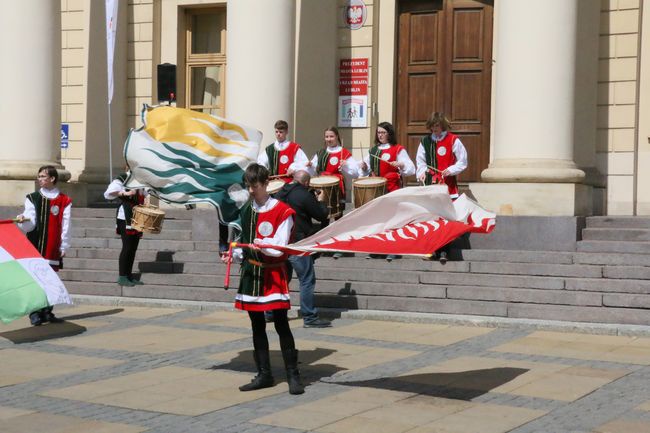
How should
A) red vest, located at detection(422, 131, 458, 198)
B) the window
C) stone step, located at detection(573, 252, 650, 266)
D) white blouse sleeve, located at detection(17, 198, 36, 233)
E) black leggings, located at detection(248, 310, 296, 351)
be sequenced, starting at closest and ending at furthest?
1. black leggings, located at detection(248, 310, 296, 351)
2. white blouse sleeve, located at detection(17, 198, 36, 233)
3. stone step, located at detection(573, 252, 650, 266)
4. red vest, located at detection(422, 131, 458, 198)
5. the window

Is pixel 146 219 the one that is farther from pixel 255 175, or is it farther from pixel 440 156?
pixel 255 175

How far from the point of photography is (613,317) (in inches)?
506

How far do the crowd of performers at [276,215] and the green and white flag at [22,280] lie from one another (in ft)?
3.03

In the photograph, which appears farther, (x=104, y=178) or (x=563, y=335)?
(x=104, y=178)

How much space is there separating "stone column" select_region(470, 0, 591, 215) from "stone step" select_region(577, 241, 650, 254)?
76 cm

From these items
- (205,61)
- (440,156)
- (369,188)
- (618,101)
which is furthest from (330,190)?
(205,61)

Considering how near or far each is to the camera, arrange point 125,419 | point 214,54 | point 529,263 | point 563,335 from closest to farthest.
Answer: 1. point 125,419
2. point 563,335
3. point 529,263
4. point 214,54

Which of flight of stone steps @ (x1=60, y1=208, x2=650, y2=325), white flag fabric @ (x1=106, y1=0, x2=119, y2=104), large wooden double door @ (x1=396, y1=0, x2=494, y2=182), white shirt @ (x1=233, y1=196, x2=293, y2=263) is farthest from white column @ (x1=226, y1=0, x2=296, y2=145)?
white shirt @ (x1=233, y1=196, x2=293, y2=263)

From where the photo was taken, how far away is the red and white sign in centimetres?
2058

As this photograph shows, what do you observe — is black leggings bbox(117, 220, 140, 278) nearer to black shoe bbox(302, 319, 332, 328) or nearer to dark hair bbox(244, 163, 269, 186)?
black shoe bbox(302, 319, 332, 328)

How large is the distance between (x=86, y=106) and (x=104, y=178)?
1.48m

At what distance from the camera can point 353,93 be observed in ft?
68.0

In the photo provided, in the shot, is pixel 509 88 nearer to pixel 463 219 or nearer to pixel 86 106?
pixel 463 219

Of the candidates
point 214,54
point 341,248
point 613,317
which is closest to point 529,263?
point 613,317
